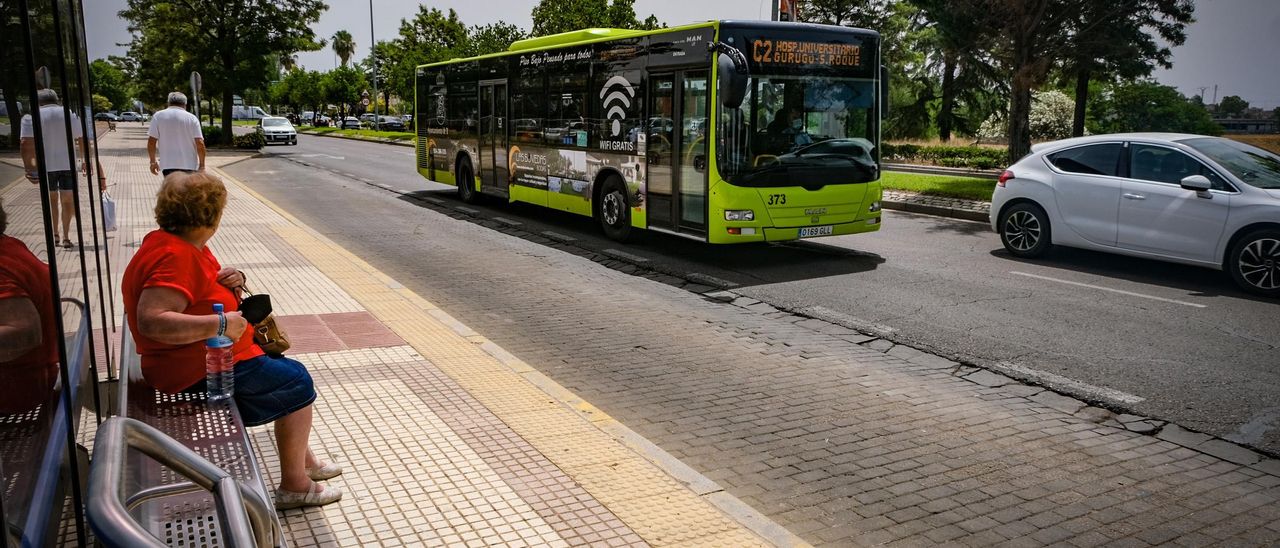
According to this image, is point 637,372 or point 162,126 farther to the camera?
point 162,126

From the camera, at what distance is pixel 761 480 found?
4980 millimetres

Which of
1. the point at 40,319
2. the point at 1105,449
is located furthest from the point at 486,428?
the point at 1105,449

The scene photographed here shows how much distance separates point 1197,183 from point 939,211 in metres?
7.72

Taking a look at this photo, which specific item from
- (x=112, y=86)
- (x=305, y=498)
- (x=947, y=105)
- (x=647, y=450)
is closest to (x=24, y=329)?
(x=305, y=498)

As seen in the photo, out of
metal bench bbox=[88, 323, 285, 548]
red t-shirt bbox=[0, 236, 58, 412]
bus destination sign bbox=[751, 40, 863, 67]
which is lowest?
metal bench bbox=[88, 323, 285, 548]

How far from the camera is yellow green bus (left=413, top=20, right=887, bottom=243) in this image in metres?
11.2

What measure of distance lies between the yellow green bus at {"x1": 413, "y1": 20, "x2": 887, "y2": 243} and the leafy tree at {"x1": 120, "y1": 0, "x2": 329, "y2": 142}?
27727 millimetres

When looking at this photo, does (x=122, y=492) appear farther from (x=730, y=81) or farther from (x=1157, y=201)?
(x=1157, y=201)

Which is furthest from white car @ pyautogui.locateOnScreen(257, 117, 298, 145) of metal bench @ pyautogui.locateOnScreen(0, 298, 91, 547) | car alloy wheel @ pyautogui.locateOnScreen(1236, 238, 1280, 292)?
metal bench @ pyautogui.locateOnScreen(0, 298, 91, 547)

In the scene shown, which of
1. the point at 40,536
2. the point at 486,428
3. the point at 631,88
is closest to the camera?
the point at 40,536

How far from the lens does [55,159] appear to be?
112 inches

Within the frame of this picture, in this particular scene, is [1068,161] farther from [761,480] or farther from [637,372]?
[761,480]

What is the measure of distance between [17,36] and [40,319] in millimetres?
690

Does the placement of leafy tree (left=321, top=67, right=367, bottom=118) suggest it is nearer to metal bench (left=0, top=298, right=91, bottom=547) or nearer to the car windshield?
the car windshield
